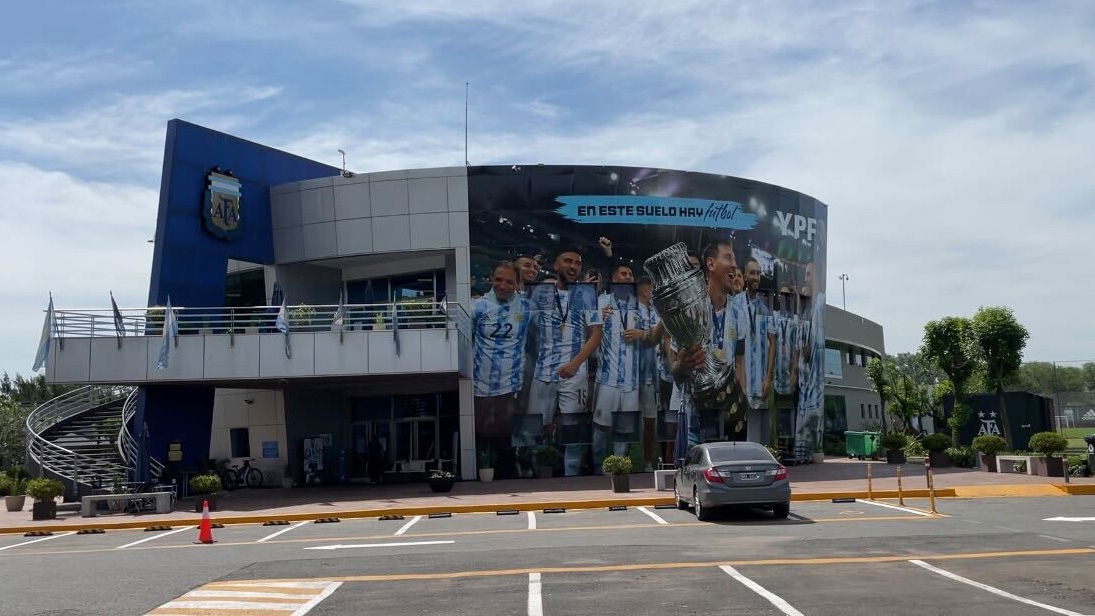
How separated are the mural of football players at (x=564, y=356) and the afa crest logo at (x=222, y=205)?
1059cm

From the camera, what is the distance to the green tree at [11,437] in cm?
5266

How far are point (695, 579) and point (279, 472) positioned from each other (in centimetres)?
2740

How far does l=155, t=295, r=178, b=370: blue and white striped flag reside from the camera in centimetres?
2919

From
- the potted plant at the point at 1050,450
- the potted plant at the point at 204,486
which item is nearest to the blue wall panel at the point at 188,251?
the potted plant at the point at 204,486

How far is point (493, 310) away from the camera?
111 feet

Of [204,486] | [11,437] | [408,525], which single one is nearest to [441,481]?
[204,486]

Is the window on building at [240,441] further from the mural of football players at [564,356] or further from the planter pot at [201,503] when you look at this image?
the mural of football players at [564,356]

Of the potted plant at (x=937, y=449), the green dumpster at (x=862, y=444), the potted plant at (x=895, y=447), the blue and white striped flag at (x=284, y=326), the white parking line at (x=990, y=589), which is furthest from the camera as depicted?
the green dumpster at (x=862, y=444)

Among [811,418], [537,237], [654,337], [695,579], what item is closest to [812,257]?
[811,418]

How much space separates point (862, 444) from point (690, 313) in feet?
48.8

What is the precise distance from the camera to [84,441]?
35.1 meters

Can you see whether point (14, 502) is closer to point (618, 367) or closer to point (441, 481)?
point (441, 481)

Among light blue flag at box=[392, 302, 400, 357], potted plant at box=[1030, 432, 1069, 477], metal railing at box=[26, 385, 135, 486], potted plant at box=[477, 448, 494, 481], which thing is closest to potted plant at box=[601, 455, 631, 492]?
potted plant at box=[477, 448, 494, 481]

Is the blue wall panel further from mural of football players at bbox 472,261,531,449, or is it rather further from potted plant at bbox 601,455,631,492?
potted plant at bbox 601,455,631,492
